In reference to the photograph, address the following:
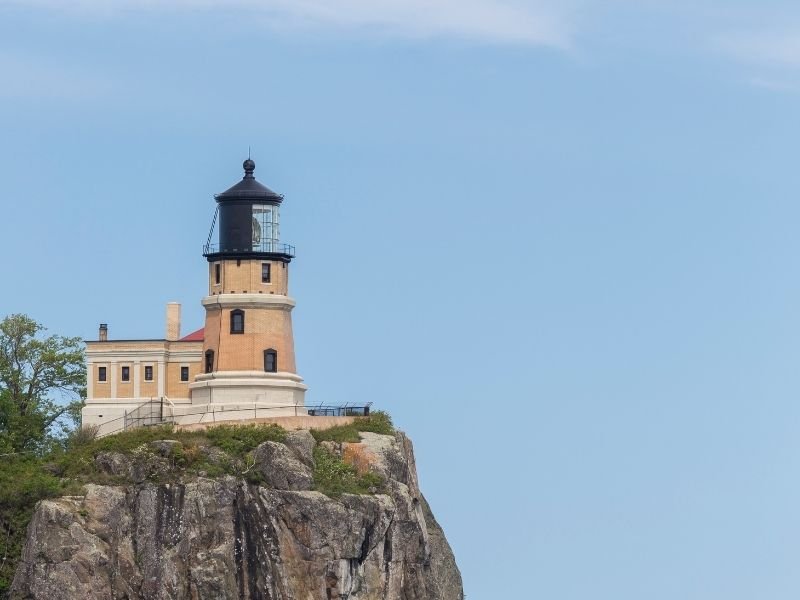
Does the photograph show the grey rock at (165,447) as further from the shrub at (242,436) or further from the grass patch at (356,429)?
the grass patch at (356,429)

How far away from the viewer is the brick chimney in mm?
126825

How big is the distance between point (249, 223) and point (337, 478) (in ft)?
47.8

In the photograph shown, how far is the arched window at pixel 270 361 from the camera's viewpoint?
408ft

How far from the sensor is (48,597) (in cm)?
11144

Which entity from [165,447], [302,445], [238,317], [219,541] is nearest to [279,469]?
[302,445]

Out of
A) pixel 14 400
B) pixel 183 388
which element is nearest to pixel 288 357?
pixel 183 388

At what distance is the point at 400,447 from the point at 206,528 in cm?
1120

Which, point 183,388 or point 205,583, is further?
point 183,388

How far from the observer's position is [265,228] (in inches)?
4951

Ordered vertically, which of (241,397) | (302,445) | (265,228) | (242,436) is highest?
(265,228)

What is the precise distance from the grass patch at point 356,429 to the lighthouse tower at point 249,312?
360cm

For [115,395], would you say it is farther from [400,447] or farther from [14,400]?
[400,447]

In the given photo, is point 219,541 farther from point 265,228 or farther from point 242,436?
point 265,228

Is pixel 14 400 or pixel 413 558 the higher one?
pixel 14 400
